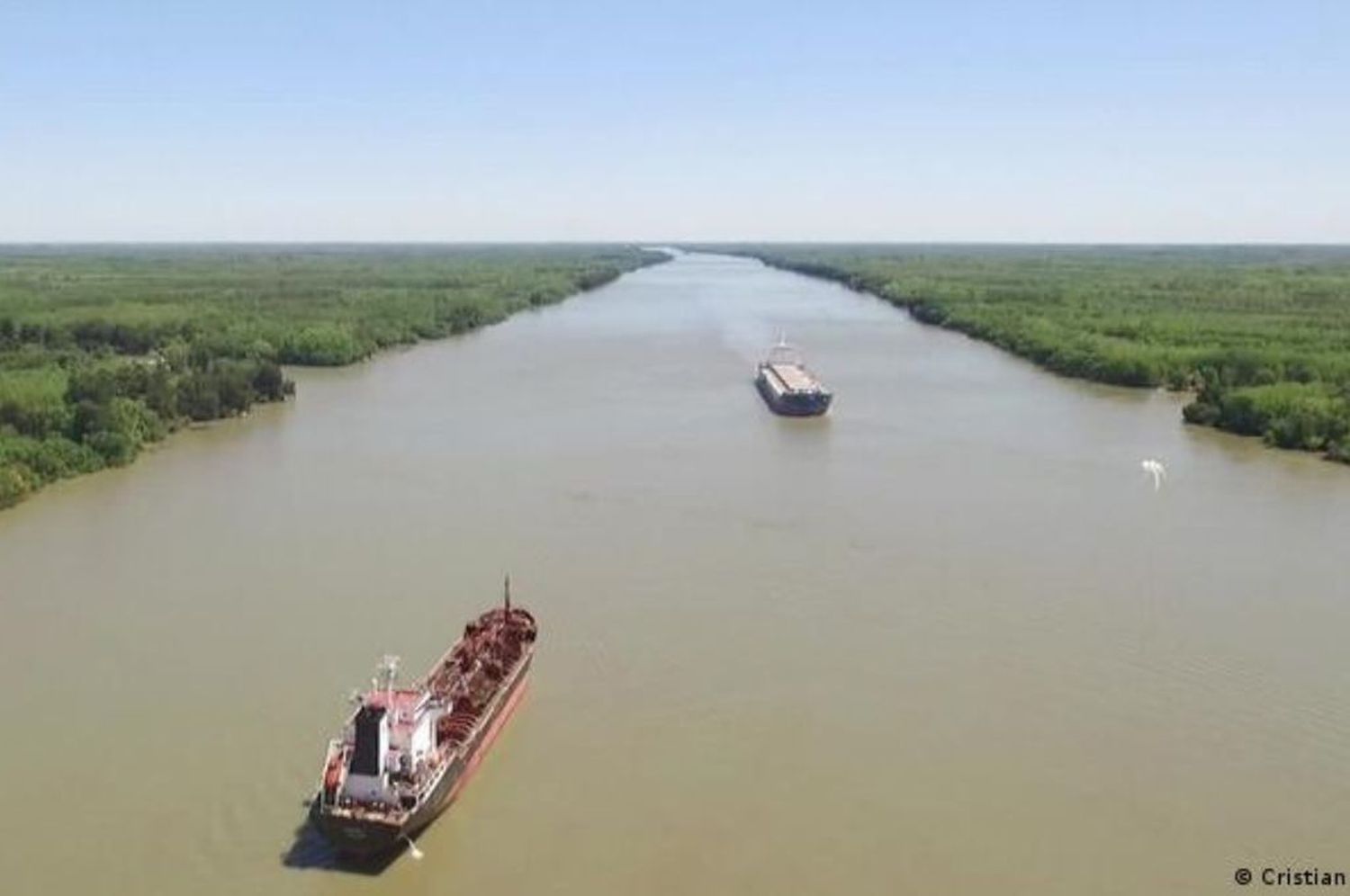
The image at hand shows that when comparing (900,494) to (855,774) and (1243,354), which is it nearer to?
(855,774)

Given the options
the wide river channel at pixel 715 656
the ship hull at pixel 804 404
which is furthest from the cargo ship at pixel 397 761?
the ship hull at pixel 804 404

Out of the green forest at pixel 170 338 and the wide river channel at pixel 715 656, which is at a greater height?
the green forest at pixel 170 338

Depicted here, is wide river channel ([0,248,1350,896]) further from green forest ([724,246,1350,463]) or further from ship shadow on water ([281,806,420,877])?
green forest ([724,246,1350,463])

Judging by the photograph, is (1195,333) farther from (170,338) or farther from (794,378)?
(170,338)

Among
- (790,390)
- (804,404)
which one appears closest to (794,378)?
(790,390)

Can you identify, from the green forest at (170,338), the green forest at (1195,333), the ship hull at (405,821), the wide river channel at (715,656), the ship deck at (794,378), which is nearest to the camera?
the ship hull at (405,821)

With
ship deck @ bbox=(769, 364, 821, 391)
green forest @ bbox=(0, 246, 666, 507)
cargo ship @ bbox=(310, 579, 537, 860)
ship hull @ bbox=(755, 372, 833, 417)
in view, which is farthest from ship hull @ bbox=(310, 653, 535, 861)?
ship deck @ bbox=(769, 364, 821, 391)

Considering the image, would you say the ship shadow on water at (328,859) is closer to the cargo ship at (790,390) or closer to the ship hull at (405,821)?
the ship hull at (405,821)
